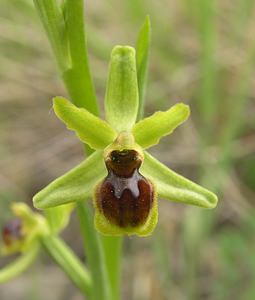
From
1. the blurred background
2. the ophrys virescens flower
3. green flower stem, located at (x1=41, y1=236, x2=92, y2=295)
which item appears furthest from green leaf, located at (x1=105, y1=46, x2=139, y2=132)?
the blurred background

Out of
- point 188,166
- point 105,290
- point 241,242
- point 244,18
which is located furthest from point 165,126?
point 244,18

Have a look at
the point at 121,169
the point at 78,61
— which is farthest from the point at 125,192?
the point at 78,61

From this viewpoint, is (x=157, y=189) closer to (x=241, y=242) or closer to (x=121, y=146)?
(x=121, y=146)

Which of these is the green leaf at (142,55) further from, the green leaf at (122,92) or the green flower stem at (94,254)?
the green flower stem at (94,254)

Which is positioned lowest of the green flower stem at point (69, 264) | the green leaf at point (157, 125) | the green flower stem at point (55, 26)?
the green flower stem at point (69, 264)

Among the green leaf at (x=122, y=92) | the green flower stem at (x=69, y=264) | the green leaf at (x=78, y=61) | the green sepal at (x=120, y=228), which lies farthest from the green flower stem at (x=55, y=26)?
the green flower stem at (x=69, y=264)

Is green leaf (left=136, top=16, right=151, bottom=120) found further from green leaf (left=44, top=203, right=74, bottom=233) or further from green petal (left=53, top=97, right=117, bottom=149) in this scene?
green leaf (left=44, top=203, right=74, bottom=233)

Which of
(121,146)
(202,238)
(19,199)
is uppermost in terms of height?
(121,146)
